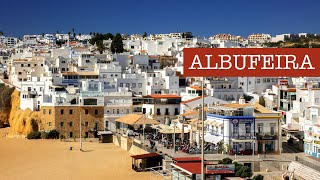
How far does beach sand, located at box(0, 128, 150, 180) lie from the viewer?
115 ft

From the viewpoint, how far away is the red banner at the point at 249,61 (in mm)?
16047

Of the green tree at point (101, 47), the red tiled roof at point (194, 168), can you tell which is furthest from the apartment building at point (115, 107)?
the green tree at point (101, 47)

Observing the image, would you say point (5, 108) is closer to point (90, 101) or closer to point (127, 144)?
point (90, 101)

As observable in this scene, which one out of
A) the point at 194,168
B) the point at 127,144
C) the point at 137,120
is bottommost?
the point at 127,144

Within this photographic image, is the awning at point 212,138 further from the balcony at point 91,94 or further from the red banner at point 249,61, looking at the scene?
the red banner at point 249,61

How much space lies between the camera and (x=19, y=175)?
118 ft

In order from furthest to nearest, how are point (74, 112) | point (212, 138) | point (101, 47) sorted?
point (101, 47)
point (74, 112)
point (212, 138)

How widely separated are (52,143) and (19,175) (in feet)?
46.6

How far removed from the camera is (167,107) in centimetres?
5394

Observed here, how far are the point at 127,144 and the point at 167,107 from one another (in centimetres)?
931

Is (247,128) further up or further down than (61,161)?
further up

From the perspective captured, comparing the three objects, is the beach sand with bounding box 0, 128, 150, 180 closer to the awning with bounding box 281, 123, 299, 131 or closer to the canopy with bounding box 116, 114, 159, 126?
the canopy with bounding box 116, 114, 159, 126

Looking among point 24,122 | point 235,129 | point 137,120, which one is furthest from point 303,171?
point 24,122

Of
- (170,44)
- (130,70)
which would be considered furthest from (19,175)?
(170,44)
